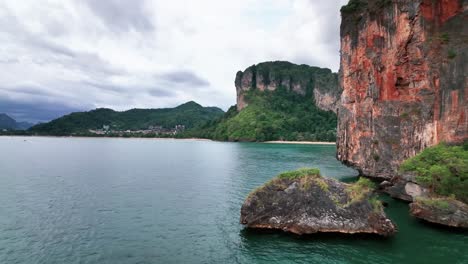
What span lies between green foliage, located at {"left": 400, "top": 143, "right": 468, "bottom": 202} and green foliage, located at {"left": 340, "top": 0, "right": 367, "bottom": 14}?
928 inches

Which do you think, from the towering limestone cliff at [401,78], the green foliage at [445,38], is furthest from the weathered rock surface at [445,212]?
the green foliage at [445,38]

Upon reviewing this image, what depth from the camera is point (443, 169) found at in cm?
2611

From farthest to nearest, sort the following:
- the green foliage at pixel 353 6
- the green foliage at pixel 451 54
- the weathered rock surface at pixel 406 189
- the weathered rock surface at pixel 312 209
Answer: the green foliage at pixel 353 6
the green foliage at pixel 451 54
the weathered rock surface at pixel 406 189
the weathered rock surface at pixel 312 209

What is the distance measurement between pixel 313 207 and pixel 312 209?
0.16 metres

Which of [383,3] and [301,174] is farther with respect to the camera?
[383,3]

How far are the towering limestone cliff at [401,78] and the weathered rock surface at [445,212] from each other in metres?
7.89

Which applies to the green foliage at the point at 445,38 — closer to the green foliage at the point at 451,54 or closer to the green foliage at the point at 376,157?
the green foliage at the point at 451,54

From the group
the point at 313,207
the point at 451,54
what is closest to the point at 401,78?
the point at 451,54

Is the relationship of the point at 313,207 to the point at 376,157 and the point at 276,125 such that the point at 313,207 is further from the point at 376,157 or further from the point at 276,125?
the point at 276,125

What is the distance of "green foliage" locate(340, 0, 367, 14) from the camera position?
43.2 m

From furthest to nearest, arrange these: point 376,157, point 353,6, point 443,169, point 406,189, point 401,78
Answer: point 353,6, point 376,157, point 401,78, point 406,189, point 443,169

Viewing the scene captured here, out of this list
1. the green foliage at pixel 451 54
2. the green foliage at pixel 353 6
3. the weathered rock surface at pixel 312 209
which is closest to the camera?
the weathered rock surface at pixel 312 209

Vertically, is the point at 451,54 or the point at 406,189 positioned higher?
the point at 451,54

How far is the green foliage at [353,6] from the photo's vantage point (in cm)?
4325
